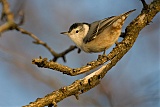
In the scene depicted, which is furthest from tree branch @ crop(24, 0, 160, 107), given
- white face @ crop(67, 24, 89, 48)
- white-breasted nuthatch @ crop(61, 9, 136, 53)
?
white face @ crop(67, 24, 89, 48)

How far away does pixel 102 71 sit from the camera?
960 mm

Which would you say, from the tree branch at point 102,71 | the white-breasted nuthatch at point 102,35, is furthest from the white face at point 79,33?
the tree branch at point 102,71

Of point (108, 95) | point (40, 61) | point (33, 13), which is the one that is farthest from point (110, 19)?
point (33, 13)

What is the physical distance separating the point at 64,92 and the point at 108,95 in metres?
0.63

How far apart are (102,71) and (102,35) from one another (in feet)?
1.75

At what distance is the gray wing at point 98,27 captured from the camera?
4.74 feet

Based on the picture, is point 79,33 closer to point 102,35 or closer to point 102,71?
point 102,35

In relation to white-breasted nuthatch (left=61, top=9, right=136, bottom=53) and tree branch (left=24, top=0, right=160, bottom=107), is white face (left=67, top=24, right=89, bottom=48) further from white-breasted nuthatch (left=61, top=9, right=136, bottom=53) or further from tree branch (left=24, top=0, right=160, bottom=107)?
tree branch (left=24, top=0, right=160, bottom=107)

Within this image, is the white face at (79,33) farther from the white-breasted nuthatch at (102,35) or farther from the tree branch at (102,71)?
the tree branch at (102,71)

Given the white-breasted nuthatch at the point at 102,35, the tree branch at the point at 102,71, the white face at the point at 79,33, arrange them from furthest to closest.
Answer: the white face at the point at 79,33 → the white-breasted nuthatch at the point at 102,35 → the tree branch at the point at 102,71

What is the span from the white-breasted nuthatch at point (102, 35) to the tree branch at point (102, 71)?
125 mm

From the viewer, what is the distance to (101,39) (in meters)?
1.45

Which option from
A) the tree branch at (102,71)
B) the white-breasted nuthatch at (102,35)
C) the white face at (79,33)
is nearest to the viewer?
the tree branch at (102,71)

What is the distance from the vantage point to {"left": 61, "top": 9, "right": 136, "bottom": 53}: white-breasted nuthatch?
4.58 feet
